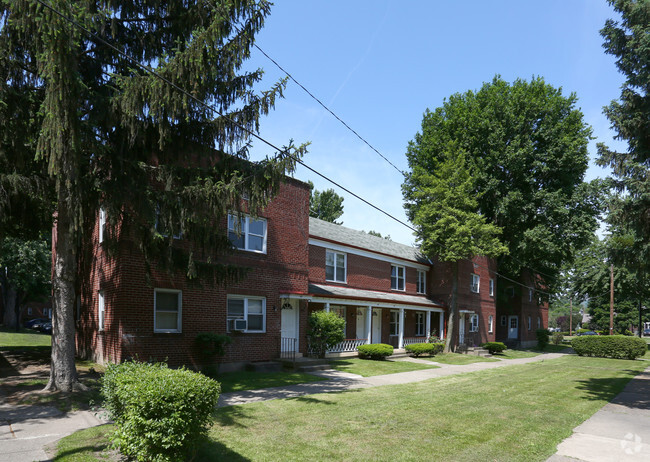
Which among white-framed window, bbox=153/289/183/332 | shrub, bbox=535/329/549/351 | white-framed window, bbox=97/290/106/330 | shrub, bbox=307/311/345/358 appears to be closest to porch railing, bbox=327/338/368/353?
shrub, bbox=307/311/345/358

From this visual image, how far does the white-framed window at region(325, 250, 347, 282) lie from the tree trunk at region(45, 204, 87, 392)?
557 inches

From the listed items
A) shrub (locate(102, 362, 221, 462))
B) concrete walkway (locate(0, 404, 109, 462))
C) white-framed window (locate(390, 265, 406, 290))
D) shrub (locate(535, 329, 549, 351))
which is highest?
white-framed window (locate(390, 265, 406, 290))

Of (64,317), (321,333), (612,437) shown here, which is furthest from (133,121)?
(321,333)

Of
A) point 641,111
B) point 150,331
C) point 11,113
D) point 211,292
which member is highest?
point 641,111

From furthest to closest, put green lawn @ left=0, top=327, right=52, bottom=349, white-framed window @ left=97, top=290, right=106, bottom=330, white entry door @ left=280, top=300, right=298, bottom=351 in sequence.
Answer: green lawn @ left=0, top=327, right=52, bottom=349 < white entry door @ left=280, top=300, right=298, bottom=351 < white-framed window @ left=97, top=290, right=106, bottom=330

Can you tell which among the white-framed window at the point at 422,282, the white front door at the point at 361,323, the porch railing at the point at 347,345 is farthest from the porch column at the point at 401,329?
the white-framed window at the point at 422,282

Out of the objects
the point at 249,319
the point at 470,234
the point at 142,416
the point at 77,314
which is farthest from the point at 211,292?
the point at 470,234

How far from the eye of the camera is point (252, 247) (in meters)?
18.0

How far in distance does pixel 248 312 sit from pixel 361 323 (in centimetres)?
1011

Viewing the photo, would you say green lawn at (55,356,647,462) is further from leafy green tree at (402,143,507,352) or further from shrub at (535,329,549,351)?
shrub at (535,329,549,351)

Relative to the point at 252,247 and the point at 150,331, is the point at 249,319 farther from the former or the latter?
the point at 150,331

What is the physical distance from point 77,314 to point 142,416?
14431mm

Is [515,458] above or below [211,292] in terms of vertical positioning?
below

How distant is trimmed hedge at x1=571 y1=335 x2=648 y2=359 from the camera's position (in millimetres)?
29859
